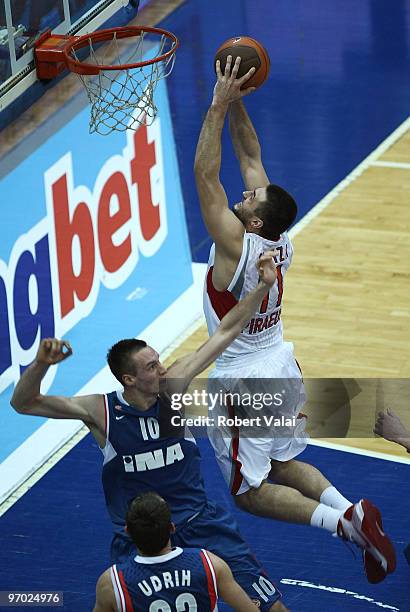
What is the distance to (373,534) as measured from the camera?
6617 mm

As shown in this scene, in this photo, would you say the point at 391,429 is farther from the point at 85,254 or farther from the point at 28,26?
the point at 28,26

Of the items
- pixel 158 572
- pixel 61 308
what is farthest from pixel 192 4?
pixel 158 572

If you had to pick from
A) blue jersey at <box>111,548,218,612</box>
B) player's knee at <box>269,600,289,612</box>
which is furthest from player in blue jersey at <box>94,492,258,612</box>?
player's knee at <box>269,600,289,612</box>

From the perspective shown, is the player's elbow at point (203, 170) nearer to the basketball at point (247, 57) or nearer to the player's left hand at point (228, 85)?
the player's left hand at point (228, 85)

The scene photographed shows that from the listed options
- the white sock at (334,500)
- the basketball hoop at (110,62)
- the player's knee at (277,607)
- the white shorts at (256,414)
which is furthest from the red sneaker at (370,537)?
the basketball hoop at (110,62)

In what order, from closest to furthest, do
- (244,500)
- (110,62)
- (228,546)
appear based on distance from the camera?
1. (228,546)
2. (244,500)
3. (110,62)

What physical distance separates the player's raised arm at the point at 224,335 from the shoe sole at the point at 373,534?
111cm

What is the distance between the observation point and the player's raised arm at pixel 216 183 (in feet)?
22.5

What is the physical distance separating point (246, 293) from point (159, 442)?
3.38 feet

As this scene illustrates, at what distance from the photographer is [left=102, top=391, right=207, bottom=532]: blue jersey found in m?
6.35

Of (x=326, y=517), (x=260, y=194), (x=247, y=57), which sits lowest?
(x=326, y=517)

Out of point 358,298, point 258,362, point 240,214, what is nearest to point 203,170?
point 240,214

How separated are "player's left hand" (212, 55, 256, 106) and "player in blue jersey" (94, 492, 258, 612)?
2.32m

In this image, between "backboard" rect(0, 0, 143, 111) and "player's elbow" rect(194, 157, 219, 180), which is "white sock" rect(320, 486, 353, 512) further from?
"backboard" rect(0, 0, 143, 111)
